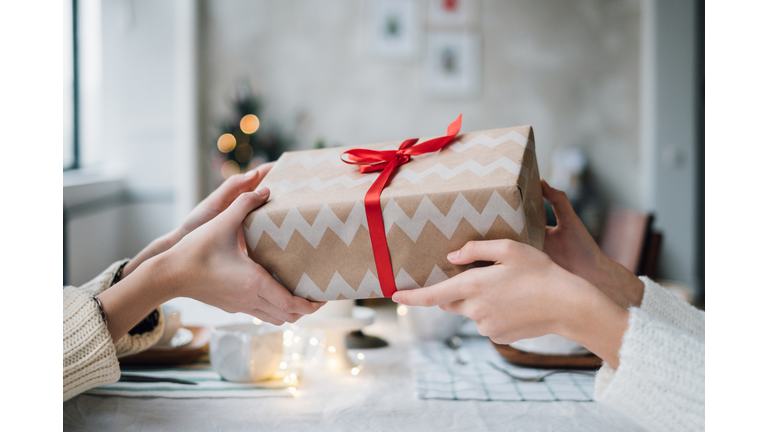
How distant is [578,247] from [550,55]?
2.65 m

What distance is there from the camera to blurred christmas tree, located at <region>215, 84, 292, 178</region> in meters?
2.76

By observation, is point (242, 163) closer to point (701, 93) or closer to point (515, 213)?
point (515, 213)

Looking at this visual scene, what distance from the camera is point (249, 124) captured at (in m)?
2.85

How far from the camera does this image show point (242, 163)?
276 cm

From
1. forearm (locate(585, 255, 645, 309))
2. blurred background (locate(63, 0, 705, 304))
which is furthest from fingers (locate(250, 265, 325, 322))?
blurred background (locate(63, 0, 705, 304))

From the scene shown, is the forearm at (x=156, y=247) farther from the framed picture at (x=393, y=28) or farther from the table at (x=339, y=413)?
the framed picture at (x=393, y=28)

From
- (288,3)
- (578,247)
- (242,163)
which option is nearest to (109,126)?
(242,163)

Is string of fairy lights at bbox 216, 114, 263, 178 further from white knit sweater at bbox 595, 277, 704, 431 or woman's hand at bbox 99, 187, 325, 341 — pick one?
white knit sweater at bbox 595, 277, 704, 431

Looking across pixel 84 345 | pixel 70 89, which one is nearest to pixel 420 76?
pixel 70 89

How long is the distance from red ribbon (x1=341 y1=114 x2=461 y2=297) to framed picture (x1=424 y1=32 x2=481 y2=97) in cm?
251

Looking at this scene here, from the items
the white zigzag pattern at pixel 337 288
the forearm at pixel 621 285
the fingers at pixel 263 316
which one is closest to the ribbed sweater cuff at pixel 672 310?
the forearm at pixel 621 285

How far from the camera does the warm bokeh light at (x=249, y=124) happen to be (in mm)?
2820

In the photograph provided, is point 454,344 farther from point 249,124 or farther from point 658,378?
point 249,124

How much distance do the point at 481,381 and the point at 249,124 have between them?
2.50m
